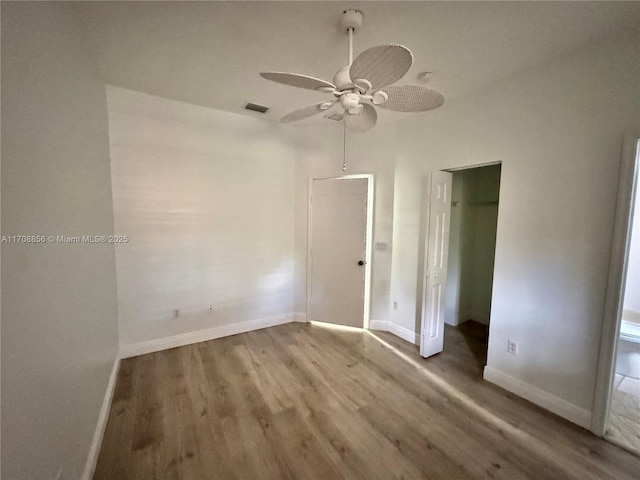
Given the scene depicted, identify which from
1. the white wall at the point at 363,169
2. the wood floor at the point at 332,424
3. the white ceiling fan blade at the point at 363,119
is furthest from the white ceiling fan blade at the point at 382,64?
the wood floor at the point at 332,424

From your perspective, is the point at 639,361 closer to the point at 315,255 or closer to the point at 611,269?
the point at 611,269

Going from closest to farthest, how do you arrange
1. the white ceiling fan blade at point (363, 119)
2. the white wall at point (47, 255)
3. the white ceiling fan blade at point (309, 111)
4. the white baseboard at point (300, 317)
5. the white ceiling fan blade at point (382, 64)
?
the white wall at point (47, 255)
the white ceiling fan blade at point (382, 64)
the white ceiling fan blade at point (309, 111)
the white ceiling fan blade at point (363, 119)
the white baseboard at point (300, 317)

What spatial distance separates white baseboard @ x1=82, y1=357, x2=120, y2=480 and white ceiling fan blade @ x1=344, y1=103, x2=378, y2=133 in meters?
2.41

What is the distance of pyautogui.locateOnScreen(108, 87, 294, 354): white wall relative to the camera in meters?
2.55

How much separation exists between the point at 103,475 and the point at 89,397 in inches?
16.7

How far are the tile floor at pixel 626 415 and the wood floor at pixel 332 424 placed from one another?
120 millimetres

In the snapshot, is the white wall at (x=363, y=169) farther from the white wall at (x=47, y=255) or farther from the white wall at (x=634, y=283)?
the white wall at (x=634, y=283)

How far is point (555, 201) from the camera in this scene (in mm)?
1898

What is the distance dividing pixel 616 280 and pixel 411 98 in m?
1.75

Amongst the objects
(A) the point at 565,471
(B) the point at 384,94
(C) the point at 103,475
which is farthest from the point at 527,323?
(C) the point at 103,475

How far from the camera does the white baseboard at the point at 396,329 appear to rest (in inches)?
117

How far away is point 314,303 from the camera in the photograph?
3.56 meters

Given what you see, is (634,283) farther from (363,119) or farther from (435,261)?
(363,119)

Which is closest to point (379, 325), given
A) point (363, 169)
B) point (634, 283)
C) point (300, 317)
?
point (300, 317)
